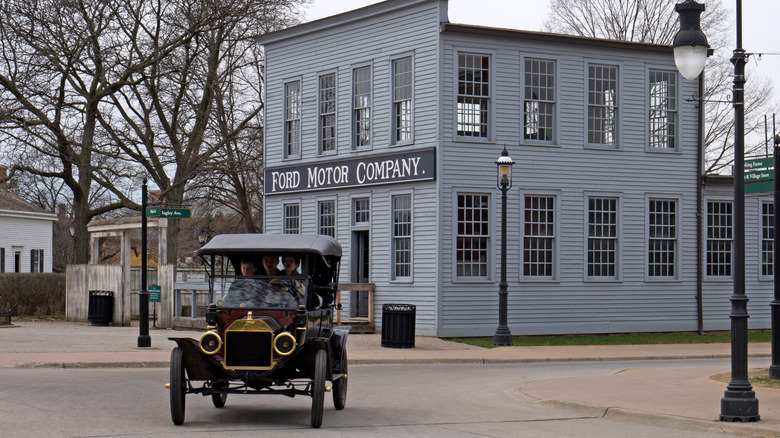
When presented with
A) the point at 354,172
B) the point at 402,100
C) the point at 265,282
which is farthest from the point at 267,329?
the point at 354,172

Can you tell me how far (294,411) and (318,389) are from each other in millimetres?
1982

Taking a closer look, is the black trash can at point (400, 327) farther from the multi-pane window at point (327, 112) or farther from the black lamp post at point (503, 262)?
the multi-pane window at point (327, 112)

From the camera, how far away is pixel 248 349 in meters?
11.6

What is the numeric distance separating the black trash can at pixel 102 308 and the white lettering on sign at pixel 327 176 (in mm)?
6844

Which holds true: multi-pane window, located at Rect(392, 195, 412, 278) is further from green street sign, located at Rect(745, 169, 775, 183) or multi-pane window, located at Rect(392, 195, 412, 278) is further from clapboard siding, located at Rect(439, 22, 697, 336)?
green street sign, located at Rect(745, 169, 775, 183)

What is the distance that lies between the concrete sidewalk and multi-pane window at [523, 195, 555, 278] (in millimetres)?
3208

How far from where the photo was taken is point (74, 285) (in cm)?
3219

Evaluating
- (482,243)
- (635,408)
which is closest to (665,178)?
(482,243)

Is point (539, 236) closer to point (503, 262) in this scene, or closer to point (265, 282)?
point (503, 262)

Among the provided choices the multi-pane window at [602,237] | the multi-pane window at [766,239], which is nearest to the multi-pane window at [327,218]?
the multi-pane window at [602,237]

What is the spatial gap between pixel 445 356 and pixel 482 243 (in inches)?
223

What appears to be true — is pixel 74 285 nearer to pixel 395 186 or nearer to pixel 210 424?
pixel 395 186

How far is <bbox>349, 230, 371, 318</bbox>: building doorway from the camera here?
29.1m

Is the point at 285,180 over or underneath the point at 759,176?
over
